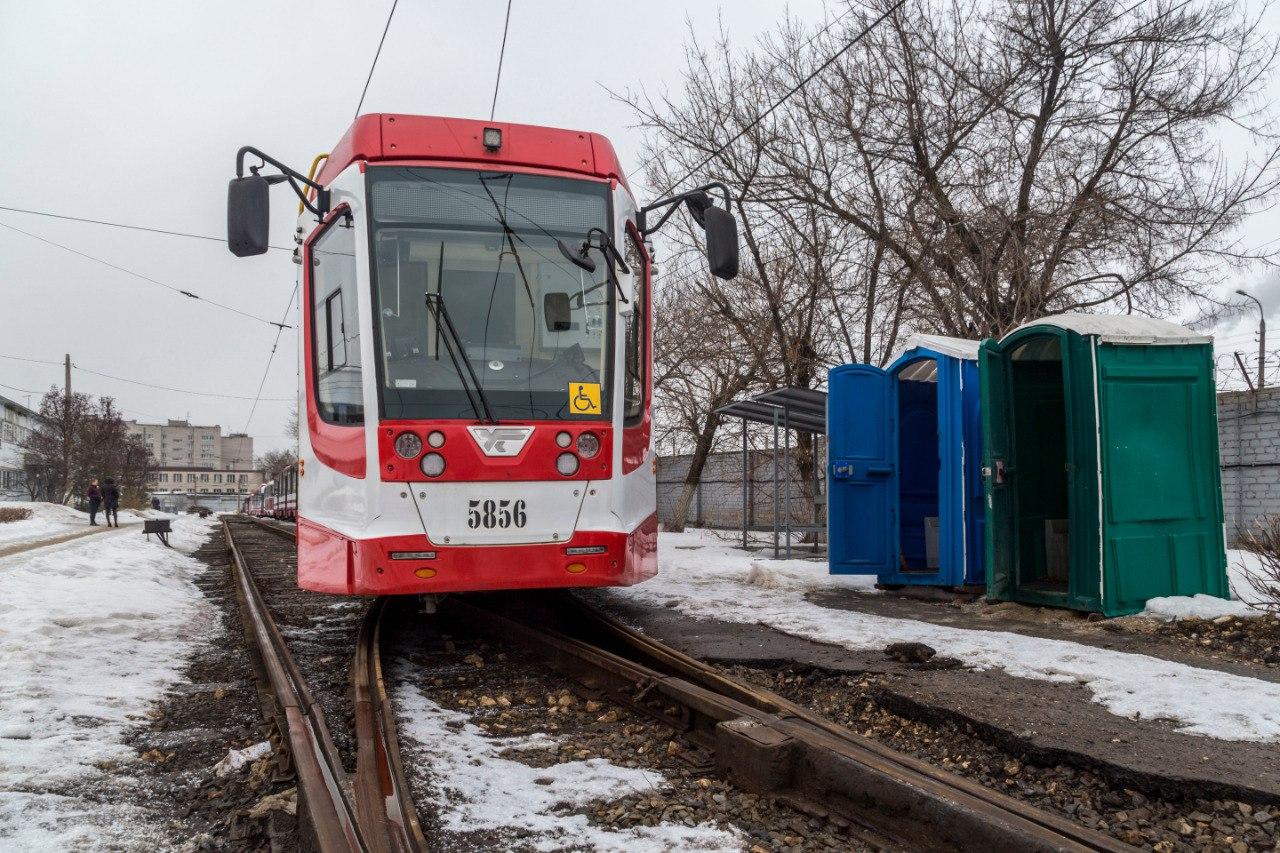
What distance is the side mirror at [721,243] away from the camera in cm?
646

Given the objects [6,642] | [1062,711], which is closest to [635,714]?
[1062,711]

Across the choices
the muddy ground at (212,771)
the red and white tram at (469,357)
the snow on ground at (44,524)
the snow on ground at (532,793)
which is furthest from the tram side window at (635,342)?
the snow on ground at (44,524)

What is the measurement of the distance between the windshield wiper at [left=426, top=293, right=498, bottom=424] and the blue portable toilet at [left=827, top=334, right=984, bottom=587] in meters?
4.85

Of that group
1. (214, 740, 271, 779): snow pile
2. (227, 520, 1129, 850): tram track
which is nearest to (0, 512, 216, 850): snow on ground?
(214, 740, 271, 779): snow pile

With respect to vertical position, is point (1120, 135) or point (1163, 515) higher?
point (1120, 135)

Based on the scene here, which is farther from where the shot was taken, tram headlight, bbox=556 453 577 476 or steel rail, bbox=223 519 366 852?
tram headlight, bbox=556 453 577 476

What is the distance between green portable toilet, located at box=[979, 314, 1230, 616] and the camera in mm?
7055

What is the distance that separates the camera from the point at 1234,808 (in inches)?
121

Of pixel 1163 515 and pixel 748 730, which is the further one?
pixel 1163 515

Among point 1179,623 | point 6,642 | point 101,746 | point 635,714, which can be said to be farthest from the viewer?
point 1179,623

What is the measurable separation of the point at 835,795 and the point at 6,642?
213 inches

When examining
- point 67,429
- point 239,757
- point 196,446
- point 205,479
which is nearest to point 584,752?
point 239,757

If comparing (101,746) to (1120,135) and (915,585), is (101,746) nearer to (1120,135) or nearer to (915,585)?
(915,585)

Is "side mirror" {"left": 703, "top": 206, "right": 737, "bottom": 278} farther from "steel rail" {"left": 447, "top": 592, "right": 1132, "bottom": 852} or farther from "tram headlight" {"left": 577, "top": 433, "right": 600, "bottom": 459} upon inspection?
"steel rail" {"left": 447, "top": 592, "right": 1132, "bottom": 852}
